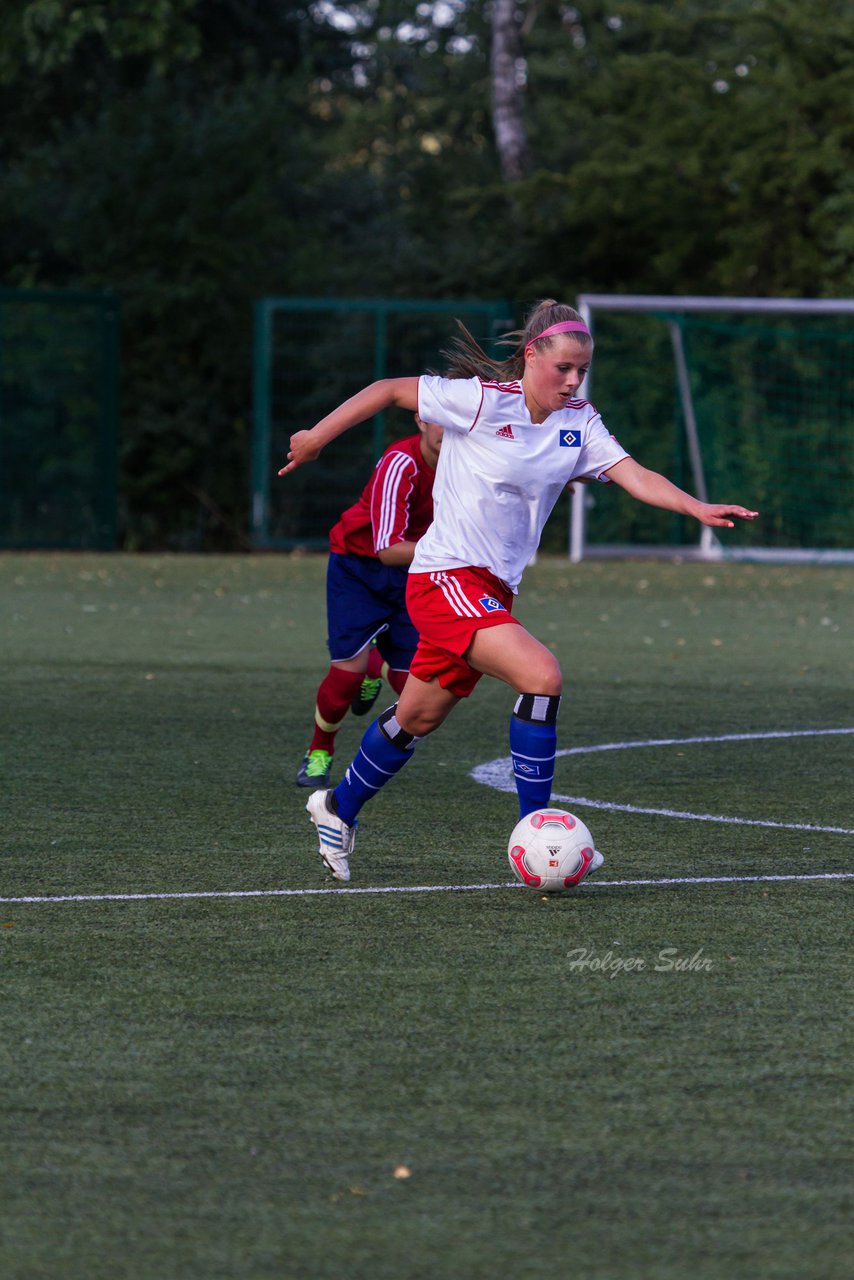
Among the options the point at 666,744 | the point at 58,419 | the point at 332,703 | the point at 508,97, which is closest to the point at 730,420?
the point at 508,97

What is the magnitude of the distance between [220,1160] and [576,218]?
23.0m

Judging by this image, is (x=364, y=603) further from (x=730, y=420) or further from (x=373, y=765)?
(x=730, y=420)

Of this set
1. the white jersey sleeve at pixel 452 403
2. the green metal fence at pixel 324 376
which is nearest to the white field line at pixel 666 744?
the white jersey sleeve at pixel 452 403

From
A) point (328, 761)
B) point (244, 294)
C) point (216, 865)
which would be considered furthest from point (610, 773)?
point (244, 294)

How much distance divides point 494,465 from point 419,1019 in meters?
2.03

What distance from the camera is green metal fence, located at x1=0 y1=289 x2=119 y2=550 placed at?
2202 cm

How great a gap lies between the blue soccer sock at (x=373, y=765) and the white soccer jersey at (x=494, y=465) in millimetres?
506

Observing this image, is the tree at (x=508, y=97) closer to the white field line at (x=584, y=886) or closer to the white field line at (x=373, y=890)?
the white field line at (x=584, y=886)

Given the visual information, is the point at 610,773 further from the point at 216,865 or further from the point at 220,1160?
the point at 220,1160

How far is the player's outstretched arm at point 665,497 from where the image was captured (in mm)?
5656

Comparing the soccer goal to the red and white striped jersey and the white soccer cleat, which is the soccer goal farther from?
the white soccer cleat

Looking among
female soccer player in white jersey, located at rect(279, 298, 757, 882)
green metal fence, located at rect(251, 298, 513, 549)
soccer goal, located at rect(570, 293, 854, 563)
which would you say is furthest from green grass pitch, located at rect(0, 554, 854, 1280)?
green metal fence, located at rect(251, 298, 513, 549)

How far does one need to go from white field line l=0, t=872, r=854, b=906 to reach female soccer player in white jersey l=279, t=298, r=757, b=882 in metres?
0.16

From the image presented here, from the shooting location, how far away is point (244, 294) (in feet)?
80.6
